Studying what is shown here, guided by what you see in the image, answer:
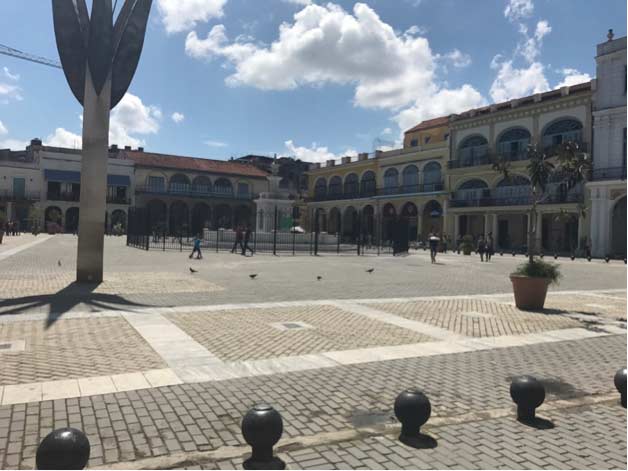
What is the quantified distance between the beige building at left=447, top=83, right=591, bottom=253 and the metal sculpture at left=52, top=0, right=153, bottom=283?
1279 inches

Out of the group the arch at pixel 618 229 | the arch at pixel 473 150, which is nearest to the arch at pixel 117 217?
the arch at pixel 473 150

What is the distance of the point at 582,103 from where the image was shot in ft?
127

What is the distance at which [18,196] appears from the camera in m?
58.4

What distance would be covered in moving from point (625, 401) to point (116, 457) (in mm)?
4882

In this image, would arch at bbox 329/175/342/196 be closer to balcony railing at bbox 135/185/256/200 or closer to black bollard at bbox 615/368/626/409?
balcony railing at bbox 135/185/256/200

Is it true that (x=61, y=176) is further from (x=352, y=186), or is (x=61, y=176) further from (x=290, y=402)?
(x=290, y=402)

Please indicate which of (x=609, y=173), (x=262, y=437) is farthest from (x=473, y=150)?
(x=262, y=437)

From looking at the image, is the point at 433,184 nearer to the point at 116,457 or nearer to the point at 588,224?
the point at 588,224

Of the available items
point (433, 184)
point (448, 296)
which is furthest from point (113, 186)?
point (448, 296)

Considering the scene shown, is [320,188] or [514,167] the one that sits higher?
[320,188]

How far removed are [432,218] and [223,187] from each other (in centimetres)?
2976

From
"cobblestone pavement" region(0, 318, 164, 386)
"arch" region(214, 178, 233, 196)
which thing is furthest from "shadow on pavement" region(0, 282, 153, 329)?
"arch" region(214, 178, 233, 196)

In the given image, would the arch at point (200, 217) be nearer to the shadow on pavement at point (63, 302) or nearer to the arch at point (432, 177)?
the arch at point (432, 177)

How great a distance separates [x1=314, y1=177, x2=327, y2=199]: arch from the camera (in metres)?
66.9
